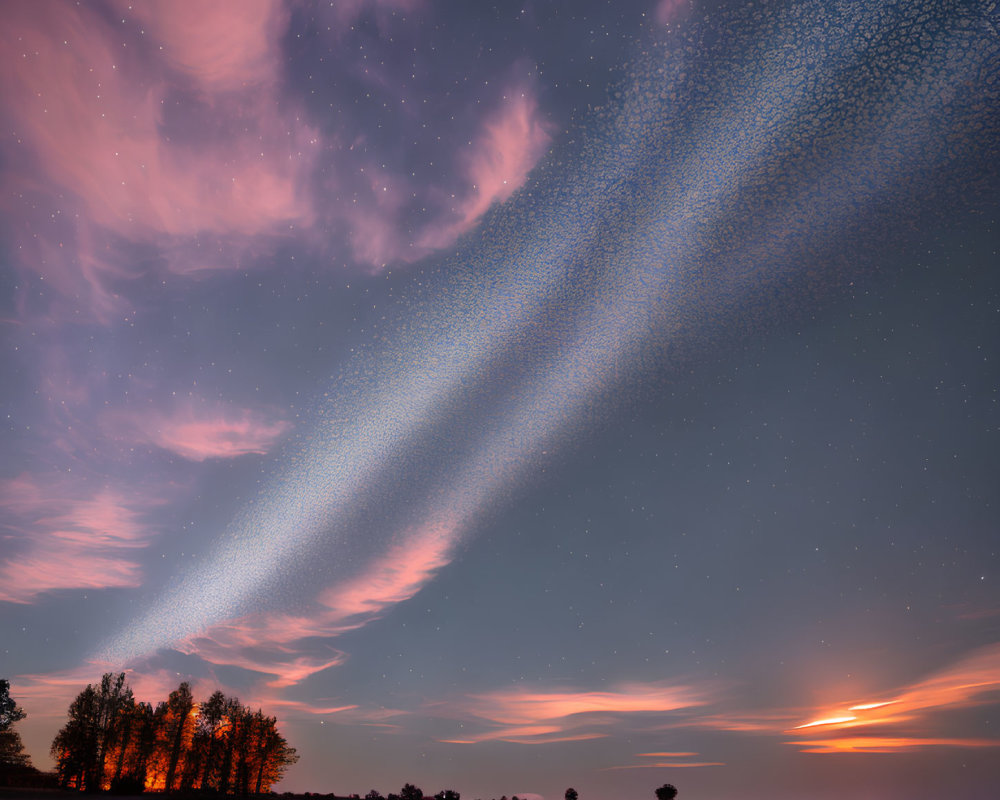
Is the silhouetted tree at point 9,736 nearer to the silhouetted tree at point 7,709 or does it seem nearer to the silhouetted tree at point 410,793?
the silhouetted tree at point 7,709

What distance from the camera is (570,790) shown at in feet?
361

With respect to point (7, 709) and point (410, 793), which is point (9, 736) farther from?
point (410, 793)

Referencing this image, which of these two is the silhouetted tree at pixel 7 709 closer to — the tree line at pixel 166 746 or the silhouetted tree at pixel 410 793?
the tree line at pixel 166 746

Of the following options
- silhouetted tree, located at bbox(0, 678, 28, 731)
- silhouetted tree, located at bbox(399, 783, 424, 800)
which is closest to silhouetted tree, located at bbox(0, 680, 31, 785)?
silhouetted tree, located at bbox(0, 678, 28, 731)

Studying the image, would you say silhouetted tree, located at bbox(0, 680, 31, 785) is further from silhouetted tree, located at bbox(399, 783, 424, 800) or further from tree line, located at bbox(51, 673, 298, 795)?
silhouetted tree, located at bbox(399, 783, 424, 800)

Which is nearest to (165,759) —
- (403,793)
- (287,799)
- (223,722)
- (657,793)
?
(223,722)

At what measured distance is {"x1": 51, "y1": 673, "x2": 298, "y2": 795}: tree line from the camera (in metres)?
73.8

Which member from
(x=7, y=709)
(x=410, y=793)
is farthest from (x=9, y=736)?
(x=410, y=793)

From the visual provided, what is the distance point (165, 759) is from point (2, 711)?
21447 mm

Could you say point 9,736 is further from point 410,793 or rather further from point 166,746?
point 410,793

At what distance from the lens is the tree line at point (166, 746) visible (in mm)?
73812

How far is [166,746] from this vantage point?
83188 mm

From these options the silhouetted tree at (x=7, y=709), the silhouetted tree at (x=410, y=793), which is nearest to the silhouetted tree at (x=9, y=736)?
the silhouetted tree at (x=7, y=709)

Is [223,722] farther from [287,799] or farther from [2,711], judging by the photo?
[2,711]
